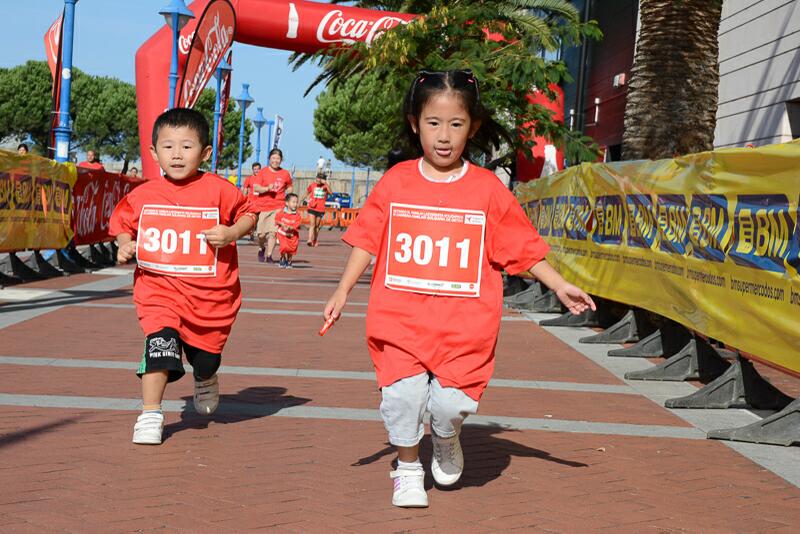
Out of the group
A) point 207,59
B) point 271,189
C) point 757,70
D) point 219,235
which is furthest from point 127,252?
point 207,59

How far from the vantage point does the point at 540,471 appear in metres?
4.93

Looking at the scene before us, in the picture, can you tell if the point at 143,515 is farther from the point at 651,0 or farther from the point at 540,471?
the point at 651,0

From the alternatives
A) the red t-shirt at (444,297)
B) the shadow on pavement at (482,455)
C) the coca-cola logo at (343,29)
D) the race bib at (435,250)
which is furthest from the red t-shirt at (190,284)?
the coca-cola logo at (343,29)

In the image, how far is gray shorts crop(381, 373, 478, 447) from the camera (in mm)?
4141

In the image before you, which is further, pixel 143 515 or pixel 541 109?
pixel 541 109

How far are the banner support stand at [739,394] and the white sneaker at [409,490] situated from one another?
3.06 metres

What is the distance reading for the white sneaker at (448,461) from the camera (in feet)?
14.4

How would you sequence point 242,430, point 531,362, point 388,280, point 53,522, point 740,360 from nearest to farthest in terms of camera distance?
1. point 53,522
2. point 388,280
3. point 242,430
4. point 740,360
5. point 531,362

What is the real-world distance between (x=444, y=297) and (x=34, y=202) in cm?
1097

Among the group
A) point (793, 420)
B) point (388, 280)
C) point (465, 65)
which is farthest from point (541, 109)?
point (388, 280)

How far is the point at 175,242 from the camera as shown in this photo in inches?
206

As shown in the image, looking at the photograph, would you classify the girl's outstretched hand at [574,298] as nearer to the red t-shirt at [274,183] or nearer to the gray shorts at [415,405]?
the gray shorts at [415,405]

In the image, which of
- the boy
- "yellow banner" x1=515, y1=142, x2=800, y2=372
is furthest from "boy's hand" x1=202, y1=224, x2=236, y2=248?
"yellow banner" x1=515, y1=142, x2=800, y2=372

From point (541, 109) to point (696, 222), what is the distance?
9162mm
